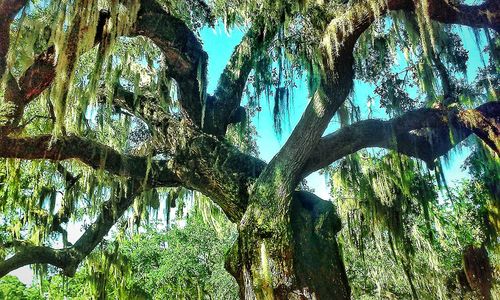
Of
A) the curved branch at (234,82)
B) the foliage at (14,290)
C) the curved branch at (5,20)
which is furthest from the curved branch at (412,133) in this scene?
the foliage at (14,290)

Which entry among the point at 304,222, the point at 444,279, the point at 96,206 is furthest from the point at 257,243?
the point at 444,279

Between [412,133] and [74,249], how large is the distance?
4.22 m

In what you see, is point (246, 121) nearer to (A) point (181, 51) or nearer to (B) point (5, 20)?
(A) point (181, 51)

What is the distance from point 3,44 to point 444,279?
29.4 ft

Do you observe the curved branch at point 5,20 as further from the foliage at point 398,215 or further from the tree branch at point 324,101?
the foliage at point 398,215

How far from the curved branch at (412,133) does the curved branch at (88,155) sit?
166 cm

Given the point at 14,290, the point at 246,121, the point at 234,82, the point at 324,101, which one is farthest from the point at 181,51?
the point at 14,290

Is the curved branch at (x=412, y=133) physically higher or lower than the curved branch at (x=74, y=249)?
higher

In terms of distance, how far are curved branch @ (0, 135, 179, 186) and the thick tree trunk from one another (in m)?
1.36

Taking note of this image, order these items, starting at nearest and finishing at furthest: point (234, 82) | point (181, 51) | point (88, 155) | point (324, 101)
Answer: point (324, 101)
point (88, 155)
point (181, 51)
point (234, 82)

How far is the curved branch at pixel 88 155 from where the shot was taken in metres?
4.44

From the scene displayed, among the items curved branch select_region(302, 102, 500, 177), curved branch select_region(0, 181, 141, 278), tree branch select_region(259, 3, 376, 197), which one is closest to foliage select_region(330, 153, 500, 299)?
curved branch select_region(302, 102, 500, 177)

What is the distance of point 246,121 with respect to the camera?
6129 mm

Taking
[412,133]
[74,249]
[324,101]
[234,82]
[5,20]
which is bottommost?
[74,249]
